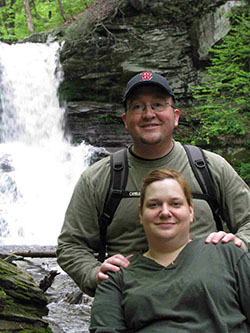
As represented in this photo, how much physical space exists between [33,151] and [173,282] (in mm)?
16027

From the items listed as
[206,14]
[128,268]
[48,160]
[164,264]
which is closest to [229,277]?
[164,264]

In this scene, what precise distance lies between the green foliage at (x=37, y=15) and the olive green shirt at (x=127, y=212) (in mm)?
22067

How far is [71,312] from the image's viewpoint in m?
5.68

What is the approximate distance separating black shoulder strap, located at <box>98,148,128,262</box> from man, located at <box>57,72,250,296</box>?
0.03 metres

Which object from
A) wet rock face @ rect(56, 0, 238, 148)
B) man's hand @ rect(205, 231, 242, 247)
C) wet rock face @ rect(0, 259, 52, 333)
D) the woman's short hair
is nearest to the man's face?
the woman's short hair

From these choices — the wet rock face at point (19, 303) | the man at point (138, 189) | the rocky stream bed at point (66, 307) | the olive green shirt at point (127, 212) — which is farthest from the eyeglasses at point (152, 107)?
the rocky stream bed at point (66, 307)

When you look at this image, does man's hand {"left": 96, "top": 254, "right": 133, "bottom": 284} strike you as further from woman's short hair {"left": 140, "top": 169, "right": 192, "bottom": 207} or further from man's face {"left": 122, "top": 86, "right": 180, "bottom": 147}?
man's face {"left": 122, "top": 86, "right": 180, "bottom": 147}

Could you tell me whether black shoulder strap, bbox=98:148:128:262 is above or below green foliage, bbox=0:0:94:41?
below

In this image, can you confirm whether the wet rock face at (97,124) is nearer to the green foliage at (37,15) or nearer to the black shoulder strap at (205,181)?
the green foliage at (37,15)

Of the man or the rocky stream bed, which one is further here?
the rocky stream bed

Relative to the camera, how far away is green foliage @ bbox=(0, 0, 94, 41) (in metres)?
25.6

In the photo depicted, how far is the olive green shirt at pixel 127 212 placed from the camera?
285cm

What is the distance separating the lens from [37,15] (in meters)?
30.7

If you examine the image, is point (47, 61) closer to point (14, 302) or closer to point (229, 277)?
point (14, 302)
